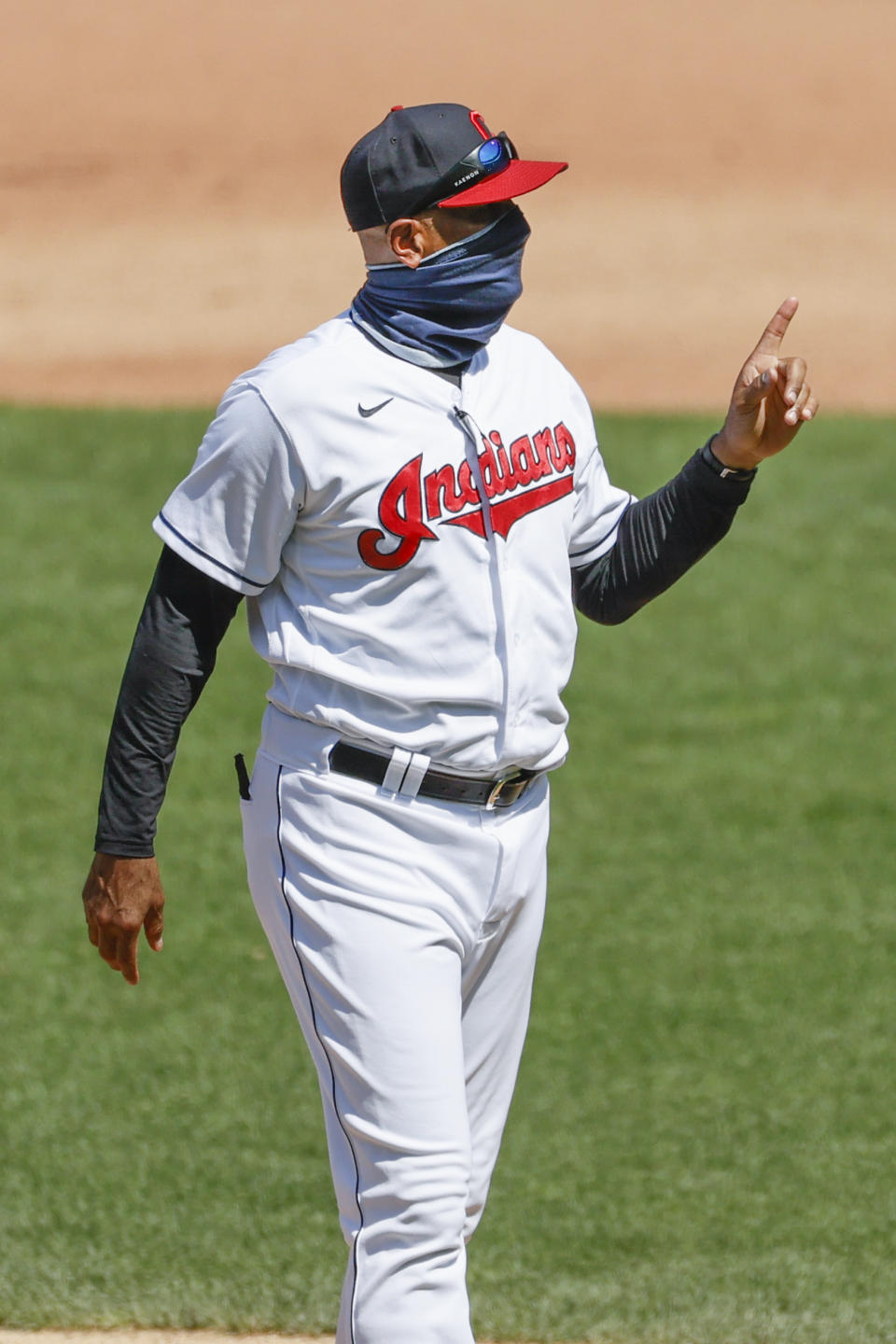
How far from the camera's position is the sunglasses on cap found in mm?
2859

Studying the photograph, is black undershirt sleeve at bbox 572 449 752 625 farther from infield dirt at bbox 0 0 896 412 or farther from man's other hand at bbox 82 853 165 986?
infield dirt at bbox 0 0 896 412

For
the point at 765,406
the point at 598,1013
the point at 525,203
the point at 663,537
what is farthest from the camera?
the point at 525,203

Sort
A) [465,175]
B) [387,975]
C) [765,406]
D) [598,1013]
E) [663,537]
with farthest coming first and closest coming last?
[598,1013]
[663,537]
[765,406]
[465,175]
[387,975]

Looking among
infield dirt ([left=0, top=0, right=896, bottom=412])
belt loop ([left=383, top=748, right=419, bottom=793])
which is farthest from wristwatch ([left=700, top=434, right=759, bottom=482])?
infield dirt ([left=0, top=0, right=896, bottom=412])

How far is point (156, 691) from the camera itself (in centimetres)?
287

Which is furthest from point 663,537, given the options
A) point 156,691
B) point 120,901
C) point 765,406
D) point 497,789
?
point 120,901

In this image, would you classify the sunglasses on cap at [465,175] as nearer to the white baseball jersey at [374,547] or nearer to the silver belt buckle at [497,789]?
the white baseball jersey at [374,547]

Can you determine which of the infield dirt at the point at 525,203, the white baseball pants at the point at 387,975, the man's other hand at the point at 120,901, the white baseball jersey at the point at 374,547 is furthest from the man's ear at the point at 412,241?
the infield dirt at the point at 525,203

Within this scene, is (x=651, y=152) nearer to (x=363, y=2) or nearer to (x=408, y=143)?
(x=363, y=2)

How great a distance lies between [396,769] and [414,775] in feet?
0.09

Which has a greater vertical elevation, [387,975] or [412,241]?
[412,241]

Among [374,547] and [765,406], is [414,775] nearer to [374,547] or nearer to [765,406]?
[374,547]

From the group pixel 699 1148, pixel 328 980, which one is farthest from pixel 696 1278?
pixel 328 980

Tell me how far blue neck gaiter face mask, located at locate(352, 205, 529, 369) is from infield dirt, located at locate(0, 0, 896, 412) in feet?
30.3
